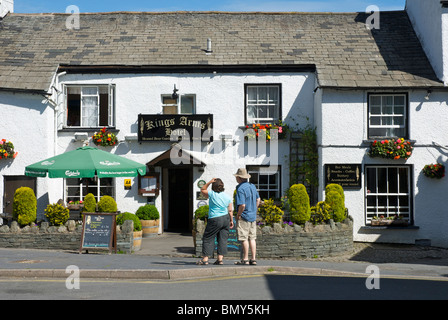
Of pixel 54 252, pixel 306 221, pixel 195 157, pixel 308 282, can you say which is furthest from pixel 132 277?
pixel 195 157

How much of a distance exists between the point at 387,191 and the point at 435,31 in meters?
5.27

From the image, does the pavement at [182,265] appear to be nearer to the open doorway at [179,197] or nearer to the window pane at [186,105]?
the open doorway at [179,197]

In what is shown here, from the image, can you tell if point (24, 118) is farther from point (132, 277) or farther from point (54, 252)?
point (132, 277)

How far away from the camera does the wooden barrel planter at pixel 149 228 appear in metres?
18.0

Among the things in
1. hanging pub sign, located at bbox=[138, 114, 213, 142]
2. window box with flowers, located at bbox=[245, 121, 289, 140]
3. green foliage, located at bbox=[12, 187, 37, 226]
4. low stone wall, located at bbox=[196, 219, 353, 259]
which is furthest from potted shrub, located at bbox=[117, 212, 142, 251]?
window box with flowers, located at bbox=[245, 121, 289, 140]

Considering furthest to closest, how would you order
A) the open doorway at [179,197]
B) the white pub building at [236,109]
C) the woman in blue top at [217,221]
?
the open doorway at [179,197], the white pub building at [236,109], the woman in blue top at [217,221]

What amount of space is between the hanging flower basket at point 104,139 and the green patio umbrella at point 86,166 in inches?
125

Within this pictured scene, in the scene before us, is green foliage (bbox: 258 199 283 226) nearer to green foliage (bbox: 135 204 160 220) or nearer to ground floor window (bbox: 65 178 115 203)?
green foliage (bbox: 135 204 160 220)

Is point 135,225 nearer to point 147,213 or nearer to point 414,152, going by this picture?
point 147,213

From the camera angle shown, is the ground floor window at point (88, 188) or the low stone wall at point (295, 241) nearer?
the low stone wall at point (295, 241)

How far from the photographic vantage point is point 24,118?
59.1 feet

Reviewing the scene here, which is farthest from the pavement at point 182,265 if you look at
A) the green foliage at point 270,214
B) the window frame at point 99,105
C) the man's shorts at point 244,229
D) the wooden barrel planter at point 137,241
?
the window frame at point 99,105

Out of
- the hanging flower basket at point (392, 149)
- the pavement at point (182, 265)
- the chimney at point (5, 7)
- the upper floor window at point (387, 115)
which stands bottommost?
the pavement at point (182, 265)

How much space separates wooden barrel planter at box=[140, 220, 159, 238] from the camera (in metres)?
18.0
